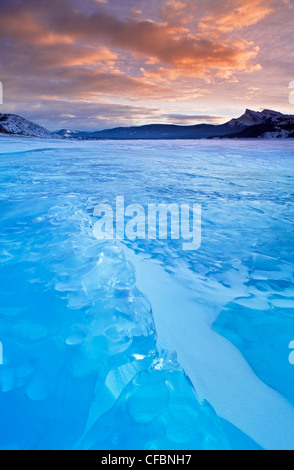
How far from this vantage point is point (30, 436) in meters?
1.14

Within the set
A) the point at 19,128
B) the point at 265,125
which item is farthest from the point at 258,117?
the point at 19,128

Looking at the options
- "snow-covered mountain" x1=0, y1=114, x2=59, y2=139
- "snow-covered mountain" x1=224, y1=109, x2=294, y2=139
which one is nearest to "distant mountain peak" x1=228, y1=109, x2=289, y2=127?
"snow-covered mountain" x1=224, y1=109, x2=294, y2=139

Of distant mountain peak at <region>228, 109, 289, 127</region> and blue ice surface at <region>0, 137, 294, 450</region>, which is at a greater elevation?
distant mountain peak at <region>228, 109, 289, 127</region>

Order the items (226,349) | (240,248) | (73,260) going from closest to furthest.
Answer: (226,349), (73,260), (240,248)

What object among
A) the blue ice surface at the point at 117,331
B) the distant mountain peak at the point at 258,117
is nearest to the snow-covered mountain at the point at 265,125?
the distant mountain peak at the point at 258,117

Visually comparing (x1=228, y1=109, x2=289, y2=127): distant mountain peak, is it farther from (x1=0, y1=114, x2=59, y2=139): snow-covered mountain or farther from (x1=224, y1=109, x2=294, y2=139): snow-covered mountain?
(x1=0, y1=114, x2=59, y2=139): snow-covered mountain

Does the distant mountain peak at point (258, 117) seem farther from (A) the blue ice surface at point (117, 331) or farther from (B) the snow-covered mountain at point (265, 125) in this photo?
(A) the blue ice surface at point (117, 331)

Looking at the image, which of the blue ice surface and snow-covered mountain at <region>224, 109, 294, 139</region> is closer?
the blue ice surface

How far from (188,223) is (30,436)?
134 inches

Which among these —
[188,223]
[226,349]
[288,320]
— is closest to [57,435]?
[226,349]

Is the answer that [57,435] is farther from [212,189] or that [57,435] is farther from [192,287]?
[212,189]

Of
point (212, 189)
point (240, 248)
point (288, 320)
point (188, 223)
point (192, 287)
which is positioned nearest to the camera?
point (288, 320)

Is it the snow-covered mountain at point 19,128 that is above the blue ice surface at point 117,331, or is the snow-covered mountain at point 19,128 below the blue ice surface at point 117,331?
above

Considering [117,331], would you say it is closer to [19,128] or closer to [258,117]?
[19,128]
